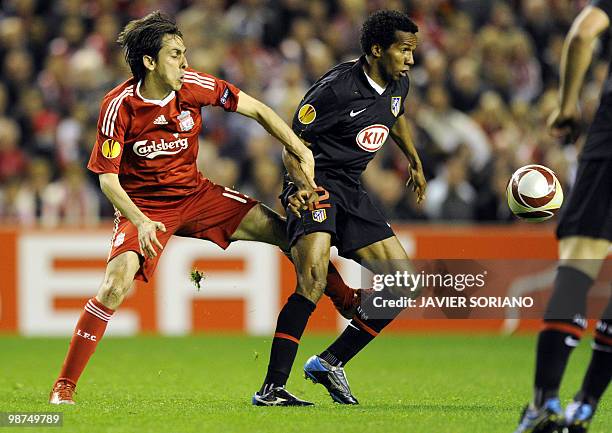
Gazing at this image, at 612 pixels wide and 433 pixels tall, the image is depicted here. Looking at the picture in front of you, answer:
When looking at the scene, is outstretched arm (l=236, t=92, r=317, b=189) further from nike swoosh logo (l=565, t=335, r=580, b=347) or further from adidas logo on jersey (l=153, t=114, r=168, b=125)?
nike swoosh logo (l=565, t=335, r=580, b=347)

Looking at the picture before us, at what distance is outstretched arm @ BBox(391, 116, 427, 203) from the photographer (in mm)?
7270

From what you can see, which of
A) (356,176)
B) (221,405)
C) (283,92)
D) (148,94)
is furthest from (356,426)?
(283,92)

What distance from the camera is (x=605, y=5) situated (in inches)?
183

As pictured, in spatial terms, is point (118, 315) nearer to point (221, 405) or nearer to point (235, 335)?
point (235, 335)

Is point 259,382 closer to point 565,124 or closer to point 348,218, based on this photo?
point 348,218

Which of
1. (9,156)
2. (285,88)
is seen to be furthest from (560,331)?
(9,156)

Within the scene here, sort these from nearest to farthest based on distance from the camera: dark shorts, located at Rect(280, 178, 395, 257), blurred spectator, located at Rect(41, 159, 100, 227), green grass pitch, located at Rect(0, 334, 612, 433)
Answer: green grass pitch, located at Rect(0, 334, 612, 433) → dark shorts, located at Rect(280, 178, 395, 257) → blurred spectator, located at Rect(41, 159, 100, 227)

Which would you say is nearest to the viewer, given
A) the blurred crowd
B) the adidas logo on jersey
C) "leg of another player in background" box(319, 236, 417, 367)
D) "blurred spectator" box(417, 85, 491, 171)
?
the adidas logo on jersey

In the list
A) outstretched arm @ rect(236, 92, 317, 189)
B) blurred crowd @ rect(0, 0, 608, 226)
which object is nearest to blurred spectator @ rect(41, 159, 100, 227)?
blurred crowd @ rect(0, 0, 608, 226)

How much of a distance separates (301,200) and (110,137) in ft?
3.64

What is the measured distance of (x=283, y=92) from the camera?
13.2m

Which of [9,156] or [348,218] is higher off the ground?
[9,156]

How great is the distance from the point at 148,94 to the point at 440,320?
6258mm

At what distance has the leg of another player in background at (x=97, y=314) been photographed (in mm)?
6395
